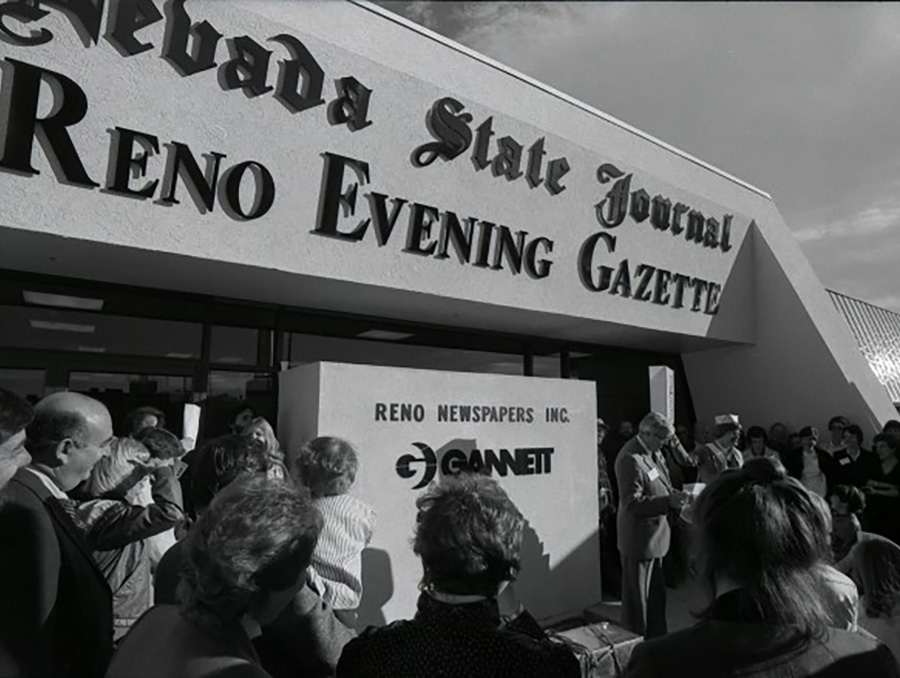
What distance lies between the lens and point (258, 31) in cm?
427

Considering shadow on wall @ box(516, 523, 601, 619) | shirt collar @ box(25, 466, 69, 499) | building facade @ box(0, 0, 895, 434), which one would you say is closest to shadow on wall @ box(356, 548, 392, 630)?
shadow on wall @ box(516, 523, 601, 619)

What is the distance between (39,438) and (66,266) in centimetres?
315

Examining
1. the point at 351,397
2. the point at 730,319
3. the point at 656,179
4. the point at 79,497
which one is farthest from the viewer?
the point at 730,319

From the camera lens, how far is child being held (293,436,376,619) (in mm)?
2484

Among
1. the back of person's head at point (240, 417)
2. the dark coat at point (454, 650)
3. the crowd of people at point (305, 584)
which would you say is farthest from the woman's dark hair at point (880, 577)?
the back of person's head at point (240, 417)

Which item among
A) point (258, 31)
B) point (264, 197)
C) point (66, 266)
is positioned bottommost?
point (66, 266)

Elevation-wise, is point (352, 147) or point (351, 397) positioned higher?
point (352, 147)

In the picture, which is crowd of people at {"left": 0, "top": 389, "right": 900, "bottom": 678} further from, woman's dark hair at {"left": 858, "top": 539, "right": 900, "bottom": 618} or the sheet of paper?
the sheet of paper

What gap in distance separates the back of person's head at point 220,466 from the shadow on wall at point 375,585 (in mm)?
2215

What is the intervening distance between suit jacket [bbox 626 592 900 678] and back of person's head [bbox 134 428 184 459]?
90.1 inches

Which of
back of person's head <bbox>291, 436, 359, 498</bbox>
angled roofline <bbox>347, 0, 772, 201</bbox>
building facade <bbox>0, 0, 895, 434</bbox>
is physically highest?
angled roofline <bbox>347, 0, 772, 201</bbox>

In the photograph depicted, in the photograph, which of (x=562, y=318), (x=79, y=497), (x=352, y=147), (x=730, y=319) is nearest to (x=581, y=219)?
(x=562, y=318)

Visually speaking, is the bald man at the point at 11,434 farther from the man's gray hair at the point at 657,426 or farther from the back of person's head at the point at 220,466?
the man's gray hair at the point at 657,426

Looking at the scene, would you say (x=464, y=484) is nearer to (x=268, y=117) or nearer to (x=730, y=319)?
(x=268, y=117)
